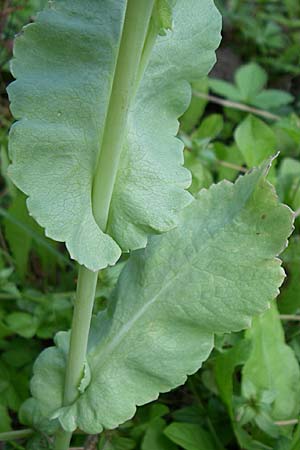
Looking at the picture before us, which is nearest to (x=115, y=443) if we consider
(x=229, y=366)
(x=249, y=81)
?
(x=229, y=366)

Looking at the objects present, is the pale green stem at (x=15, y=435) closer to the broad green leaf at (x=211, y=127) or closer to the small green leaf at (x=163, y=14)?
the small green leaf at (x=163, y=14)

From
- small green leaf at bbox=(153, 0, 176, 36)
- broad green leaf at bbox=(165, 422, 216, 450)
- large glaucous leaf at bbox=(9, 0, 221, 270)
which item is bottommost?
broad green leaf at bbox=(165, 422, 216, 450)

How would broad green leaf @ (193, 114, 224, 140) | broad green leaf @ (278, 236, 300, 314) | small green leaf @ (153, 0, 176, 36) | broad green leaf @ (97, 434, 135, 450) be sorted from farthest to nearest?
broad green leaf @ (193, 114, 224, 140) → broad green leaf @ (278, 236, 300, 314) → broad green leaf @ (97, 434, 135, 450) → small green leaf @ (153, 0, 176, 36)

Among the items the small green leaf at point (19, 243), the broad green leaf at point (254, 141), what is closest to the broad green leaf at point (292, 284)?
the broad green leaf at point (254, 141)

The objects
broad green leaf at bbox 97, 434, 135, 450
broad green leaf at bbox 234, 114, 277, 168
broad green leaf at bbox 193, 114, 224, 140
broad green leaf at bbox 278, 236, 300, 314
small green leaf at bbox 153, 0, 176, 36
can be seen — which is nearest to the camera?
small green leaf at bbox 153, 0, 176, 36

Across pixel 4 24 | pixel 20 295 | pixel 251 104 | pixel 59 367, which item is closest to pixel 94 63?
pixel 59 367

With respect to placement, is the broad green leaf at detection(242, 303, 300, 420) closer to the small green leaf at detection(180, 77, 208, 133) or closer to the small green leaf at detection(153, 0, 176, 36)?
the small green leaf at detection(153, 0, 176, 36)

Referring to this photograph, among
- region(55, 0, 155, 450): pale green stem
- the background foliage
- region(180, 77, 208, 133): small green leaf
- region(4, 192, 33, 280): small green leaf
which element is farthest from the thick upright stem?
region(180, 77, 208, 133): small green leaf

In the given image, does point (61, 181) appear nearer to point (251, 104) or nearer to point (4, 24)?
point (4, 24)
